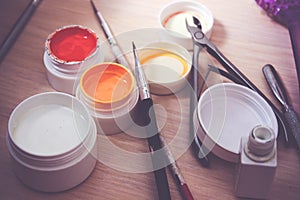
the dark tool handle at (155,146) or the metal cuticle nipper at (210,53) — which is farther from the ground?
the metal cuticle nipper at (210,53)

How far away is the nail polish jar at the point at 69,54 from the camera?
0.75 metres

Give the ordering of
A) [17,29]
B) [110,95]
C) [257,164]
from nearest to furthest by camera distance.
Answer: [257,164] < [110,95] < [17,29]

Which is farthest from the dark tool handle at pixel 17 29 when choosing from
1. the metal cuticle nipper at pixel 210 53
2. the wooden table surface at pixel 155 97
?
the metal cuticle nipper at pixel 210 53

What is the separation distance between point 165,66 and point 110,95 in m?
0.11

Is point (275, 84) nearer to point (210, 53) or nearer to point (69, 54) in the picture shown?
point (210, 53)

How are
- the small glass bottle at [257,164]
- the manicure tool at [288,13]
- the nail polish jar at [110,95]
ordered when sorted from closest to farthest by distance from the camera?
1. the small glass bottle at [257,164]
2. the nail polish jar at [110,95]
3. the manicure tool at [288,13]

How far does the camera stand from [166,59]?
2.63ft

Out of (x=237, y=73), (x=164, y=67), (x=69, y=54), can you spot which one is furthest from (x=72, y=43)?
(x=237, y=73)

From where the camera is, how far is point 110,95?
2.39 feet

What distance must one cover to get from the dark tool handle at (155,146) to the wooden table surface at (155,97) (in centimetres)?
2

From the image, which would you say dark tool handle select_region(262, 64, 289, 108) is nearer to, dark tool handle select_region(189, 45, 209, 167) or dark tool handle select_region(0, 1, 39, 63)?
dark tool handle select_region(189, 45, 209, 167)

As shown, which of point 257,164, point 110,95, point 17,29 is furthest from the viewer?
point 17,29

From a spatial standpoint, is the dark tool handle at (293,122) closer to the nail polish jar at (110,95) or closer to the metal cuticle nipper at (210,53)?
the metal cuticle nipper at (210,53)

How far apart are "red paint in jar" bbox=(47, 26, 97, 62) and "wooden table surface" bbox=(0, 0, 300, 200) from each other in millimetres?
42
